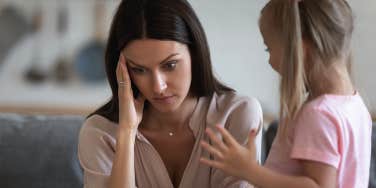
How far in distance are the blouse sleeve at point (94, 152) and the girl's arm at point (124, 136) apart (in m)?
0.07

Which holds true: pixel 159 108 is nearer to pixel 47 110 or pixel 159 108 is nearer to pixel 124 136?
pixel 124 136

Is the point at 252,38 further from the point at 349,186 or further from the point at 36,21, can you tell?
the point at 349,186

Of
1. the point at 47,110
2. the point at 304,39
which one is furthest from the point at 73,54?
the point at 304,39

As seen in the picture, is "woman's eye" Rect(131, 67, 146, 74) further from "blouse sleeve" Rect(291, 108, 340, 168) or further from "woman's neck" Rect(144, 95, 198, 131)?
"blouse sleeve" Rect(291, 108, 340, 168)

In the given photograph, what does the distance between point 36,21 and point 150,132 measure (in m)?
1.11

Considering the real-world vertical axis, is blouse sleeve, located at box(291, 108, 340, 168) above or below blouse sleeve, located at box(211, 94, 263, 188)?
above

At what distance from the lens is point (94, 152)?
1.49 meters

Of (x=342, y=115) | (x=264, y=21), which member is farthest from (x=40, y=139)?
(x=342, y=115)

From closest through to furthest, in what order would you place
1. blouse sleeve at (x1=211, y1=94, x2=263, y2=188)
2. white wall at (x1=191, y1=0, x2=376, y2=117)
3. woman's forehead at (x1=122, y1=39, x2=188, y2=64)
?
woman's forehead at (x1=122, y1=39, x2=188, y2=64) < blouse sleeve at (x1=211, y1=94, x2=263, y2=188) < white wall at (x1=191, y1=0, x2=376, y2=117)

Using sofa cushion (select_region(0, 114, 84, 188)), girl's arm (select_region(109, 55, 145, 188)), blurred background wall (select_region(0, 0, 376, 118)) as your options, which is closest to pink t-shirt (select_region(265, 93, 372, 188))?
girl's arm (select_region(109, 55, 145, 188))

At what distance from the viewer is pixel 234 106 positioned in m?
1.51

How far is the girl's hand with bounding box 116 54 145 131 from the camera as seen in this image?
1.43 m

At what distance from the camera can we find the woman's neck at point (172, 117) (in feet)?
5.13

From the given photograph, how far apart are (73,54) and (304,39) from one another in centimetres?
154
